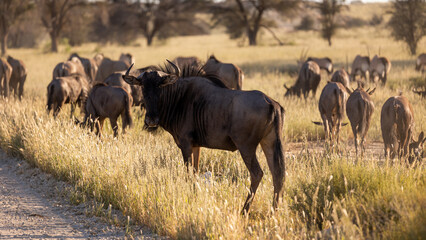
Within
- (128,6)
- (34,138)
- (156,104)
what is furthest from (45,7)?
(156,104)

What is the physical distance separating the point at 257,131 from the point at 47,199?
3096mm

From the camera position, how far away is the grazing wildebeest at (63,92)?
10812mm

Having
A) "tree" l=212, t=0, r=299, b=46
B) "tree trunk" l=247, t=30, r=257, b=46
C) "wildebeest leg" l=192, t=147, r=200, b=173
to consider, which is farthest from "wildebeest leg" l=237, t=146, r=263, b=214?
"tree trunk" l=247, t=30, r=257, b=46

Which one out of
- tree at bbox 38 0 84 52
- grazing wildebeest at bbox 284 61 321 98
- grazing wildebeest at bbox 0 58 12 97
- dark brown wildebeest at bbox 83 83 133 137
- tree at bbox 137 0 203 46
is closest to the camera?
dark brown wildebeest at bbox 83 83 133 137

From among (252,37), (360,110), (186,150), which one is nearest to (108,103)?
(186,150)

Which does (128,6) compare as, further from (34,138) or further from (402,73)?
(34,138)

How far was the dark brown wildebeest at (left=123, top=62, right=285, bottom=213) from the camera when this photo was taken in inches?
206

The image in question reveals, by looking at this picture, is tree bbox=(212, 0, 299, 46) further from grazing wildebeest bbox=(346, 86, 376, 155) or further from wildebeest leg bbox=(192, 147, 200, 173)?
wildebeest leg bbox=(192, 147, 200, 173)

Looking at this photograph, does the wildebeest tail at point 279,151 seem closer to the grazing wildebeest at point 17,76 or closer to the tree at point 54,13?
the grazing wildebeest at point 17,76

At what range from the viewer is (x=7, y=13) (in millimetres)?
39312

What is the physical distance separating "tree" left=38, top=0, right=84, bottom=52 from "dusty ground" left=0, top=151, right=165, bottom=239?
125 feet

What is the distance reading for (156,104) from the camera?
572cm

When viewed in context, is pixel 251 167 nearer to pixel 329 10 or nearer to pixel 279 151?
pixel 279 151

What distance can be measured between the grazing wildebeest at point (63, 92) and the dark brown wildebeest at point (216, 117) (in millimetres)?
5173
